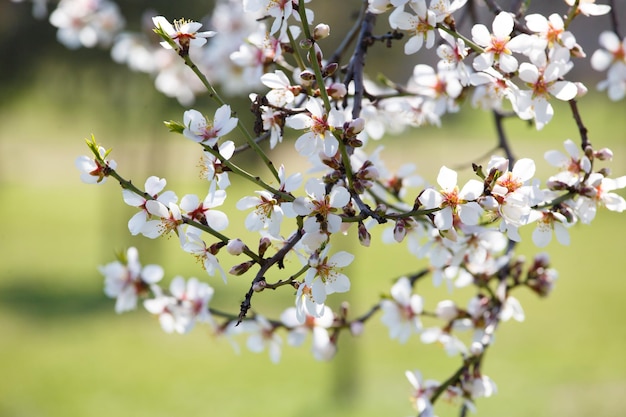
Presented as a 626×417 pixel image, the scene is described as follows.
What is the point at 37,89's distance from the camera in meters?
8.01

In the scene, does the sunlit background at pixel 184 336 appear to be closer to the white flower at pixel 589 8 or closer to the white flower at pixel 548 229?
the white flower at pixel 548 229

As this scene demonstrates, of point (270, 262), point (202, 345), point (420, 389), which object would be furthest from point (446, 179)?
point (202, 345)

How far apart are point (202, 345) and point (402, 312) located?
5862 mm

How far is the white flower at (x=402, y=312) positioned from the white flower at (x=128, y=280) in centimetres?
48

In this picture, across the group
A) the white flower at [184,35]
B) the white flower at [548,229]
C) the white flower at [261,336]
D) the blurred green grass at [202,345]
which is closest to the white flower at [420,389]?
the white flower at [261,336]

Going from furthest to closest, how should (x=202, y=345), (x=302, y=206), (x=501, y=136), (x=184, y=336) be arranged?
1. (x=184, y=336)
2. (x=202, y=345)
3. (x=501, y=136)
4. (x=302, y=206)

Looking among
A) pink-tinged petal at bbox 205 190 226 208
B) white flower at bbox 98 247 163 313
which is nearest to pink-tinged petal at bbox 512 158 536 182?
pink-tinged petal at bbox 205 190 226 208

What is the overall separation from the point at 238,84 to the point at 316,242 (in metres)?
1.57

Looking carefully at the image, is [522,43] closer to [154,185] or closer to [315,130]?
[315,130]

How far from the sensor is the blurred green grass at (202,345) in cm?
565

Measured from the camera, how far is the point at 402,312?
1730mm

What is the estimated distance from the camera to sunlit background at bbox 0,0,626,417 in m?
5.64

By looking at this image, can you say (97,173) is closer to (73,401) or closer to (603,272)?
(73,401)

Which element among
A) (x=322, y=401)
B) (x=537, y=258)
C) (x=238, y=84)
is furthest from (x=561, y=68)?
(x=322, y=401)
